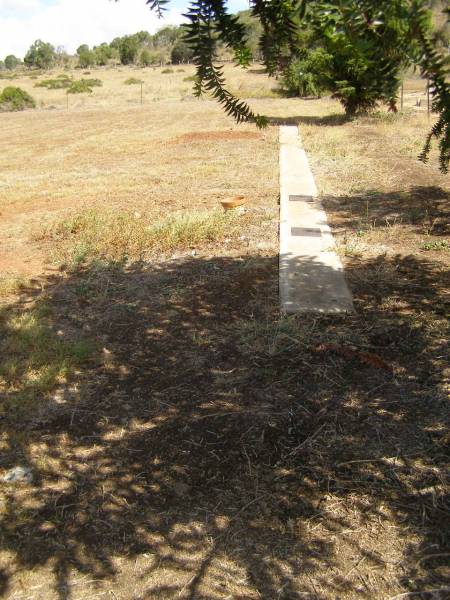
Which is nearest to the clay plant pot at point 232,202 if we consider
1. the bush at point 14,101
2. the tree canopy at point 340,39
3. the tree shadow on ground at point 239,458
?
the tree shadow on ground at point 239,458

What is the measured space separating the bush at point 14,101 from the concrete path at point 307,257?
26.7 metres

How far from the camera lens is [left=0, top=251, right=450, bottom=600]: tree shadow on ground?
2895mm

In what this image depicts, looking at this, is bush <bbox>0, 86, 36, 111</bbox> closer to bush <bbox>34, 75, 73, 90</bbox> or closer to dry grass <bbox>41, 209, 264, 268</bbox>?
bush <bbox>34, 75, 73, 90</bbox>

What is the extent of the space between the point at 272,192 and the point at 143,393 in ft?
24.2

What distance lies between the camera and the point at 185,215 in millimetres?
9203

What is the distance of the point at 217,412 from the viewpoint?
4.18 meters

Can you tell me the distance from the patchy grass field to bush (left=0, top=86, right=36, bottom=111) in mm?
27164

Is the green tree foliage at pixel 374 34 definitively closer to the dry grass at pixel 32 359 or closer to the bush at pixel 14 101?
the dry grass at pixel 32 359

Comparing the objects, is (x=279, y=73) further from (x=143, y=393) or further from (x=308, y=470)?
(x=143, y=393)

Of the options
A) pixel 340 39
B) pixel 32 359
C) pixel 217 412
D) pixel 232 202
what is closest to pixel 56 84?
pixel 232 202

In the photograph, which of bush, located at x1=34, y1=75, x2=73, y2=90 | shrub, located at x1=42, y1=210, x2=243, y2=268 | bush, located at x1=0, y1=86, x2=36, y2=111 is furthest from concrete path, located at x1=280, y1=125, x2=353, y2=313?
bush, located at x1=34, y1=75, x2=73, y2=90

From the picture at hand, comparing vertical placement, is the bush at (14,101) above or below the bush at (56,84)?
below

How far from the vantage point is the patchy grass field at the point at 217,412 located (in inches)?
116

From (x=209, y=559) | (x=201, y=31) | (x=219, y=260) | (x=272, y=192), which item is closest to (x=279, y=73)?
(x=201, y=31)
